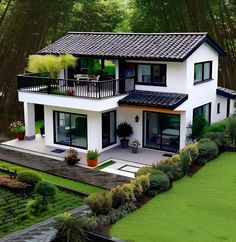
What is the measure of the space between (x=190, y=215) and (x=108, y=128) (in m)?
8.74

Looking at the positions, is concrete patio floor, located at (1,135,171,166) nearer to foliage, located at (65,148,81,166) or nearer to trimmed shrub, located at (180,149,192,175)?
foliage, located at (65,148,81,166)

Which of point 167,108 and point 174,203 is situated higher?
point 167,108

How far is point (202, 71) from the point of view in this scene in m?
22.6

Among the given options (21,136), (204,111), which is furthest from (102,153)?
(204,111)

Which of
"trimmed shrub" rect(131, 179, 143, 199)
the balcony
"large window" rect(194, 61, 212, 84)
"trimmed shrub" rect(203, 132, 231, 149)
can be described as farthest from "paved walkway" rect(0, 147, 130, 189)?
"large window" rect(194, 61, 212, 84)

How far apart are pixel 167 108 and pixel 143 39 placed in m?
4.76

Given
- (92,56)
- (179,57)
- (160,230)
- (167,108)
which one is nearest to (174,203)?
(160,230)

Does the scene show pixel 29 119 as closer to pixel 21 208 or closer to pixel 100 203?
pixel 21 208

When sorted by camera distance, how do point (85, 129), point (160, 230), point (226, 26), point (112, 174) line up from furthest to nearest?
point (226, 26) < point (85, 129) < point (112, 174) < point (160, 230)

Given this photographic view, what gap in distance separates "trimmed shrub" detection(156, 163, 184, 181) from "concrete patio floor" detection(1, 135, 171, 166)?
9.06ft

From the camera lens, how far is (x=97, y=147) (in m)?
21.1

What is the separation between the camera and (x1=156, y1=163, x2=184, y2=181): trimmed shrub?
16483 mm

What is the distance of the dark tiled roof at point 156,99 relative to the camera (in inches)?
789

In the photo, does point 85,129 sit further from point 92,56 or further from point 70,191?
point 70,191
